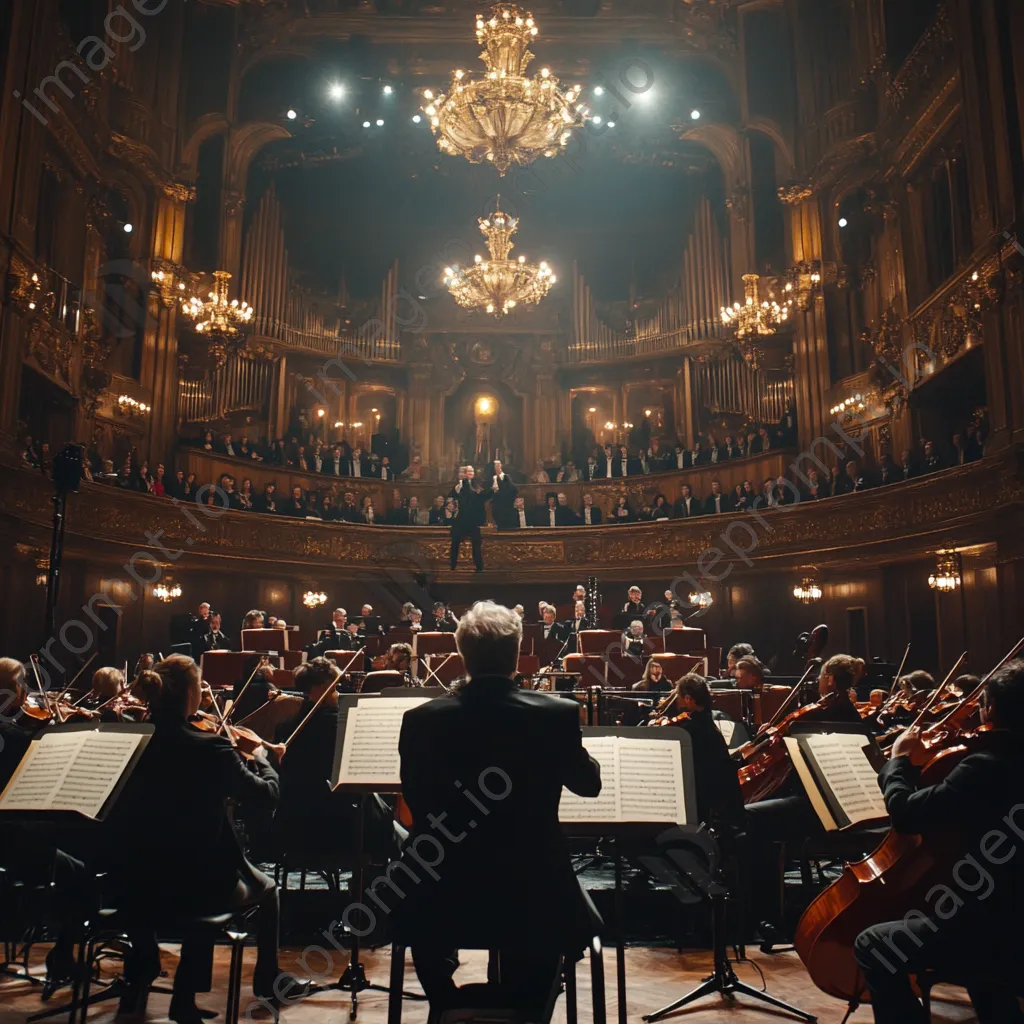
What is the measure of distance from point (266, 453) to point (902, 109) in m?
12.7

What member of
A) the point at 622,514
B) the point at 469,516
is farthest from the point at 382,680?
the point at 622,514

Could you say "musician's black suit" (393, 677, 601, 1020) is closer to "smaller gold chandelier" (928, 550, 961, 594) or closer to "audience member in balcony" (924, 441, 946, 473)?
"smaller gold chandelier" (928, 550, 961, 594)

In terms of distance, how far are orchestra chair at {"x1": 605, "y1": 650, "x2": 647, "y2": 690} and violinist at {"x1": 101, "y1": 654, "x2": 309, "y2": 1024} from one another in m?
6.93

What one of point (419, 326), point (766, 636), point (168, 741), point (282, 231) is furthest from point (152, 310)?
point (168, 741)

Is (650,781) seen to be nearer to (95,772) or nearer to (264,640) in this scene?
(95,772)

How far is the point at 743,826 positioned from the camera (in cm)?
486

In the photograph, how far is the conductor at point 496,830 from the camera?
2.48 metres

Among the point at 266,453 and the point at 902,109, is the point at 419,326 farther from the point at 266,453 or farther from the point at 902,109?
the point at 902,109

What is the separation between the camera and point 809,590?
15.8 m

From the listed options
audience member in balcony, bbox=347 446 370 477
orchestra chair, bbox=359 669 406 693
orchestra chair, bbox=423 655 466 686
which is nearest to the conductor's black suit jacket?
orchestra chair, bbox=359 669 406 693

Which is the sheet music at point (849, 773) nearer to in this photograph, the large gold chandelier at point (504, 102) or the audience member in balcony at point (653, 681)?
the audience member in balcony at point (653, 681)

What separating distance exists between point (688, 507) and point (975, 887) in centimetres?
1476

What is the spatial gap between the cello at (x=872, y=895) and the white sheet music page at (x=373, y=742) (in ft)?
5.26

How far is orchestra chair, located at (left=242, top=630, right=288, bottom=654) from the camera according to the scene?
37.8ft
